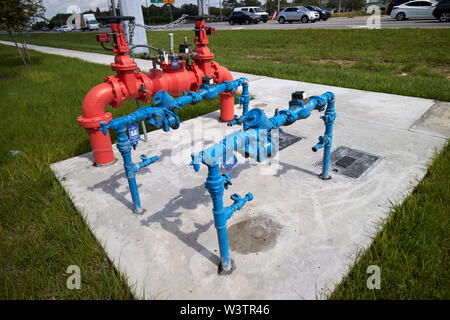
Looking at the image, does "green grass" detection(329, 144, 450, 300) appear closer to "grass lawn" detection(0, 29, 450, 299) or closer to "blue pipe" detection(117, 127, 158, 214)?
"grass lawn" detection(0, 29, 450, 299)

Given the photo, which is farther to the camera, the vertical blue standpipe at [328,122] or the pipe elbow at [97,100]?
the pipe elbow at [97,100]

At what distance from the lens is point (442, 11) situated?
15367 millimetres

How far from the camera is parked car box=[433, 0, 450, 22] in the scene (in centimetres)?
1514

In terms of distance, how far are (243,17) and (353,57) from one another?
18339mm

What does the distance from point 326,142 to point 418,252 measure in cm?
115

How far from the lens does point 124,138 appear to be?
2.24 metres

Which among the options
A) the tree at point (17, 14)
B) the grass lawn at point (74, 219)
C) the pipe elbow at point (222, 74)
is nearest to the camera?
the grass lawn at point (74, 219)

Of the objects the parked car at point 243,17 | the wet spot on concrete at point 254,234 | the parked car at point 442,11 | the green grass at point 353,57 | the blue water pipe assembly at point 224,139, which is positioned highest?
the parked car at point 243,17

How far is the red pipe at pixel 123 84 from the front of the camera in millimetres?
3109

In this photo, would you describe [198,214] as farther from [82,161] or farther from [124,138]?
[82,161]

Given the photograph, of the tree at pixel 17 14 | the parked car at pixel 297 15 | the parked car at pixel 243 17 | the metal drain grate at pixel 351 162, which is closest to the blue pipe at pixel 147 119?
the metal drain grate at pixel 351 162

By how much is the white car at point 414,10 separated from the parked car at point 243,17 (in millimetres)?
11215

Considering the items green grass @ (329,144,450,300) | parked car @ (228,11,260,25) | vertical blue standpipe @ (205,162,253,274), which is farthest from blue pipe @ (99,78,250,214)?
parked car @ (228,11,260,25)

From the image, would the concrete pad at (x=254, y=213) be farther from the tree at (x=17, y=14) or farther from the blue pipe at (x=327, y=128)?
the tree at (x=17, y=14)
